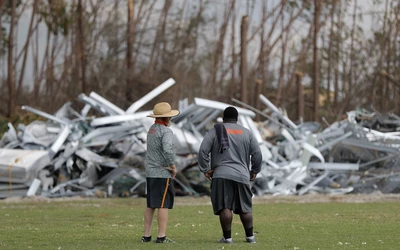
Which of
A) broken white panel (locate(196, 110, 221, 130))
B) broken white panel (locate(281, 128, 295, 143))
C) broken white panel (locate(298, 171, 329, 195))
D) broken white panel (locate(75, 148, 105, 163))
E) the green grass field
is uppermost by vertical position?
broken white panel (locate(196, 110, 221, 130))

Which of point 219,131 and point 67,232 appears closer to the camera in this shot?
point 219,131

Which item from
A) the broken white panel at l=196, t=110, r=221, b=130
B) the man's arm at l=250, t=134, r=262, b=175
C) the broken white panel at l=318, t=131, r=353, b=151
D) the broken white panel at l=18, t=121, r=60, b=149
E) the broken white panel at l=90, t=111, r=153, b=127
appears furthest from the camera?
the broken white panel at l=196, t=110, r=221, b=130

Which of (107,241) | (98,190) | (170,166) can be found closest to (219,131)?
(170,166)

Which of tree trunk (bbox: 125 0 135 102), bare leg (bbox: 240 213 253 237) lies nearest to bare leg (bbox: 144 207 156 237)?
bare leg (bbox: 240 213 253 237)

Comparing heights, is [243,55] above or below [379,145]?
above

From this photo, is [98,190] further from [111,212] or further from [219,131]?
[219,131]

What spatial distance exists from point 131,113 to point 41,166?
3.31 metres

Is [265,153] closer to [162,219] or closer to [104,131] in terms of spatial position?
[104,131]

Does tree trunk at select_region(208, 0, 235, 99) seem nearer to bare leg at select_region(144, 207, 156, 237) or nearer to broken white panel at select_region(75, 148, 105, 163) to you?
broken white panel at select_region(75, 148, 105, 163)

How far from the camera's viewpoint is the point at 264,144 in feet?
88.2

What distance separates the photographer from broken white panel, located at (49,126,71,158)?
84.6 ft

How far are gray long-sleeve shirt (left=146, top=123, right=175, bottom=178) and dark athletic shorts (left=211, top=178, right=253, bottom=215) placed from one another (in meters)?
0.69

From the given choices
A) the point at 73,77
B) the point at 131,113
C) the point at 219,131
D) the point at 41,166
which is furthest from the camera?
the point at 73,77

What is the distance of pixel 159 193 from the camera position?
12141 millimetres
